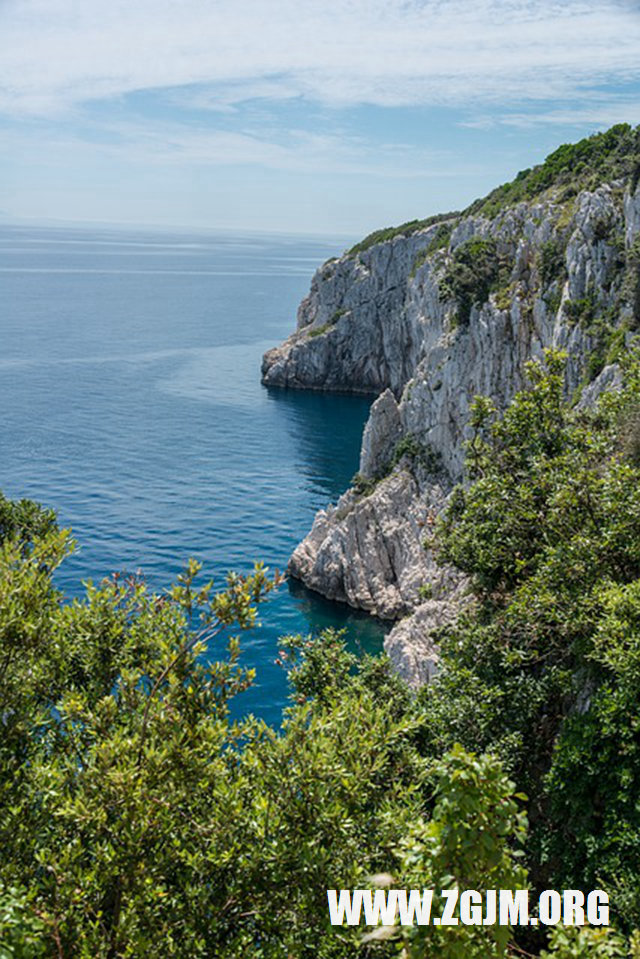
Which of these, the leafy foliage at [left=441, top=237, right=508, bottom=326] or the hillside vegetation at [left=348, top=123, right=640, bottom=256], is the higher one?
the hillside vegetation at [left=348, top=123, right=640, bottom=256]

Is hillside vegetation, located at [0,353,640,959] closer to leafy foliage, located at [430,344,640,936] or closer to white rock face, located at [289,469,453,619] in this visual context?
leafy foliage, located at [430,344,640,936]

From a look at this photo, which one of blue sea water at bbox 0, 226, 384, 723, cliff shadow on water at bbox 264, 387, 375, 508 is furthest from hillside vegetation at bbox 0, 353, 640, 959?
cliff shadow on water at bbox 264, 387, 375, 508

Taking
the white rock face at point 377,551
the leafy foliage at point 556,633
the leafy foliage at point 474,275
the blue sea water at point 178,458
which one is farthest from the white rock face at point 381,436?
the leafy foliage at point 556,633

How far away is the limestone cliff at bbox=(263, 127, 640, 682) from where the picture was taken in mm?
44281

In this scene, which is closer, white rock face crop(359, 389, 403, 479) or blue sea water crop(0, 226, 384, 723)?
blue sea water crop(0, 226, 384, 723)

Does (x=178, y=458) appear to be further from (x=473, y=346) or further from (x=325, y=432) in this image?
(x=473, y=346)

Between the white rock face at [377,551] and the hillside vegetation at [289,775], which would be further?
the white rock face at [377,551]

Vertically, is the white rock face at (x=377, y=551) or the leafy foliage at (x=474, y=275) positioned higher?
the leafy foliage at (x=474, y=275)

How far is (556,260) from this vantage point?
167 ft

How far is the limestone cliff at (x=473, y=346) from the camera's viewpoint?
145 feet

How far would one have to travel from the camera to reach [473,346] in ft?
186

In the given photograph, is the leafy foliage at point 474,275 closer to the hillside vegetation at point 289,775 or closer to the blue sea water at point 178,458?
the blue sea water at point 178,458

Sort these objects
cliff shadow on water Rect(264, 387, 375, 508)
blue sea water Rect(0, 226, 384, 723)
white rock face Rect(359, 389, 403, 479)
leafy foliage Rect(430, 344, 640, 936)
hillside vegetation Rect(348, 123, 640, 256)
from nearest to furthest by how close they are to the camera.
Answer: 1. leafy foliage Rect(430, 344, 640, 936)
2. hillside vegetation Rect(348, 123, 640, 256)
3. blue sea water Rect(0, 226, 384, 723)
4. white rock face Rect(359, 389, 403, 479)
5. cliff shadow on water Rect(264, 387, 375, 508)

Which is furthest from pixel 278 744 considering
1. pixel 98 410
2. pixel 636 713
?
pixel 98 410
